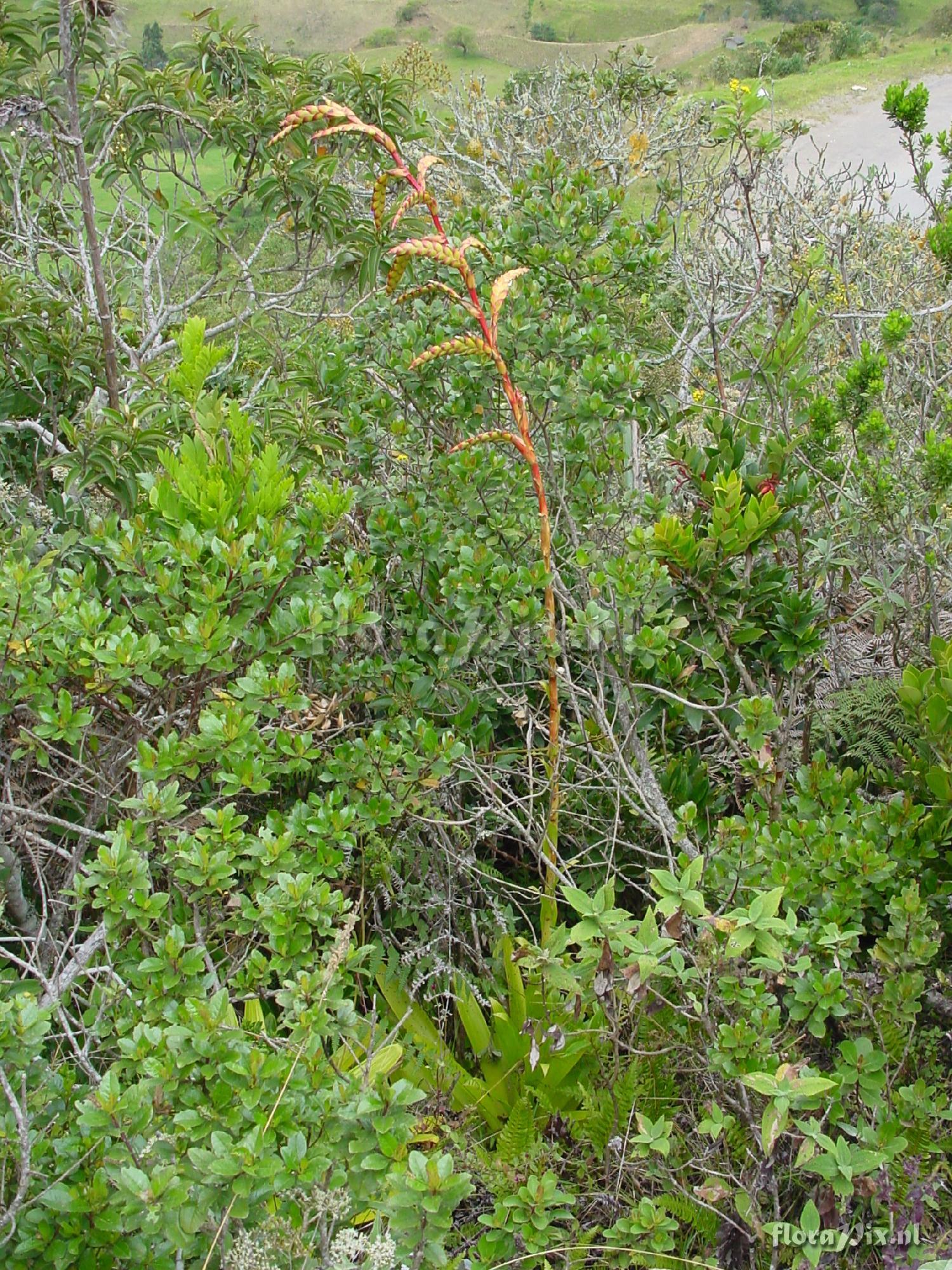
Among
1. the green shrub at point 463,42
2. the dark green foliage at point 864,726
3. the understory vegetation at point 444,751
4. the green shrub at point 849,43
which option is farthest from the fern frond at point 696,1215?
the green shrub at point 463,42

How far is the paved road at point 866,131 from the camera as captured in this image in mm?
13953

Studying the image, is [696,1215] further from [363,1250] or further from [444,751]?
[444,751]

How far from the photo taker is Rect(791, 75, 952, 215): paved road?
1395cm

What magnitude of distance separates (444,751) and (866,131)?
18.0 m

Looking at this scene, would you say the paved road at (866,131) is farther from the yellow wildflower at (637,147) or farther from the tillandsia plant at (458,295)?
the tillandsia plant at (458,295)

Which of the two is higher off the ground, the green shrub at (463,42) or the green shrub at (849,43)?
the green shrub at (463,42)

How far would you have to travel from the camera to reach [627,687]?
2.68m

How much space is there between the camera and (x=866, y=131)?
16.7m

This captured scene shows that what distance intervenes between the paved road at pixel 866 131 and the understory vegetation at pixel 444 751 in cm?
1004

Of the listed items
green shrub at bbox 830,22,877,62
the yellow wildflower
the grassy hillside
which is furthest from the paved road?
the grassy hillside

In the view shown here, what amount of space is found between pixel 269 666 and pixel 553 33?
57.6 m

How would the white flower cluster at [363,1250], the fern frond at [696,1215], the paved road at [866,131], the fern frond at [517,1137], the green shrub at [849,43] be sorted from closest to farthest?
the white flower cluster at [363,1250] < the fern frond at [696,1215] < the fern frond at [517,1137] < the paved road at [866,131] < the green shrub at [849,43]

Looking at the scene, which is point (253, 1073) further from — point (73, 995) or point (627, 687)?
point (627, 687)

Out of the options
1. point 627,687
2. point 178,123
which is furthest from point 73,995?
point 178,123
